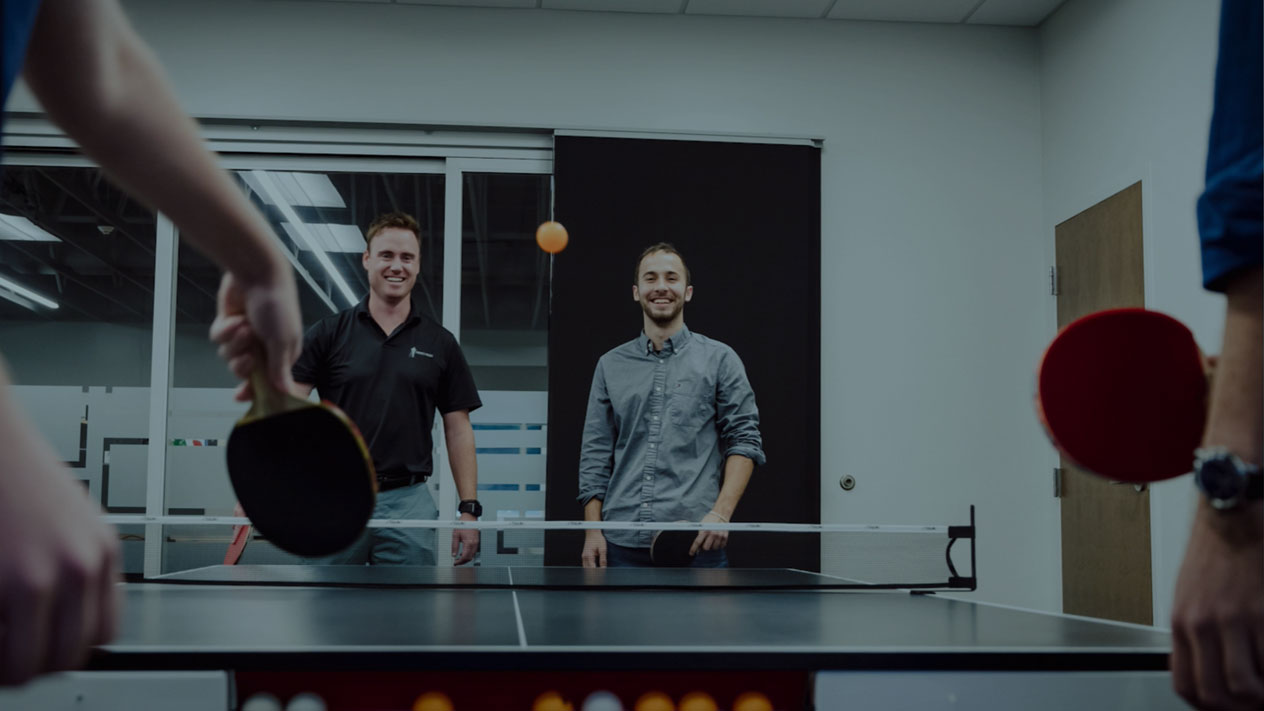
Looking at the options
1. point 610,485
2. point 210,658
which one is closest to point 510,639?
point 210,658

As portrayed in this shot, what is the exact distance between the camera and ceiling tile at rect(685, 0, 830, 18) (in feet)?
16.5

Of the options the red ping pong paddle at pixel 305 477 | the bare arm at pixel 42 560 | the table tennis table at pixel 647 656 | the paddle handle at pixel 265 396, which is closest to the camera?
the bare arm at pixel 42 560

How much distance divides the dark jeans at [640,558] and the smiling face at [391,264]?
1218 mm

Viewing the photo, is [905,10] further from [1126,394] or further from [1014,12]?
[1126,394]

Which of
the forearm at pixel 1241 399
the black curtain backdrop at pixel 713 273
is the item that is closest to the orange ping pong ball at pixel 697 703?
the forearm at pixel 1241 399

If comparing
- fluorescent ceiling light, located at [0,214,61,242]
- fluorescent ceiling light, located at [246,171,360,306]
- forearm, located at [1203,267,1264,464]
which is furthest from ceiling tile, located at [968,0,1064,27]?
fluorescent ceiling light, located at [0,214,61,242]

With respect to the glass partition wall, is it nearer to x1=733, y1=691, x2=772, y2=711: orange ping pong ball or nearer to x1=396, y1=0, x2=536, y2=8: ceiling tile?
x1=396, y1=0, x2=536, y2=8: ceiling tile

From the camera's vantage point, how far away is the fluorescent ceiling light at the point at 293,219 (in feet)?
17.2

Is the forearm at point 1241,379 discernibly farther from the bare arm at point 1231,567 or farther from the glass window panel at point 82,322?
the glass window panel at point 82,322

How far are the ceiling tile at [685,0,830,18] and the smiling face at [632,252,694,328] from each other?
1711 millimetres

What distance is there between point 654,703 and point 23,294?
5113mm

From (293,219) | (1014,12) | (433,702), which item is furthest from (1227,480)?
(293,219)

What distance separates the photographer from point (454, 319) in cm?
491

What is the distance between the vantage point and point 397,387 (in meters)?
3.63
